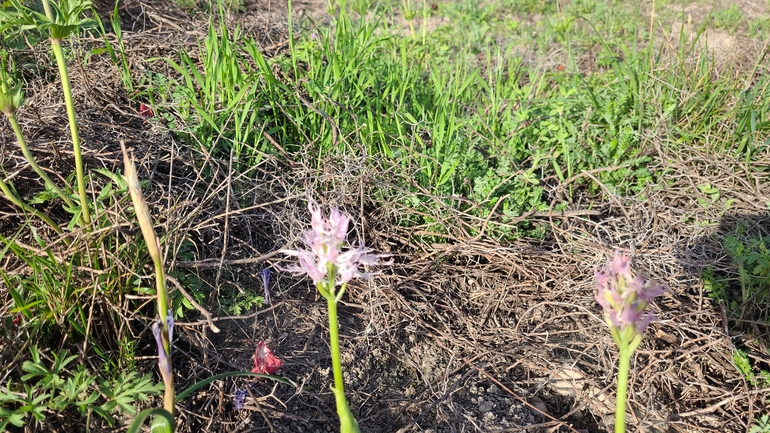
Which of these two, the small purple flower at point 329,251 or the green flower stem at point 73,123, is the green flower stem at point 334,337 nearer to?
the small purple flower at point 329,251

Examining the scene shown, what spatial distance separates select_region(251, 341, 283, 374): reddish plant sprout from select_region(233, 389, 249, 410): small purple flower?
10cm

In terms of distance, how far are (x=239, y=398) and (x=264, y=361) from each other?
0.14 meters

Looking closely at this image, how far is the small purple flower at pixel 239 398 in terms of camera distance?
1747mm

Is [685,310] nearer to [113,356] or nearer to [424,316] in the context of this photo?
[424,316]

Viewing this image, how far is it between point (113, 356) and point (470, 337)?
1.18 m

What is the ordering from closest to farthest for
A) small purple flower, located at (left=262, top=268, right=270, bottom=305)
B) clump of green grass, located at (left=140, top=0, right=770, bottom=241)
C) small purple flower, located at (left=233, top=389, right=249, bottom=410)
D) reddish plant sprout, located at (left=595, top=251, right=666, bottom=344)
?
reddish plant sprout, located at (left=595, top=251, right=666, bottom=344)
small purple flower, located at (left=233, top=389, right=249, bottom=410)
small purple flower, located at (left=262, top=268, right=270, bottom=305)
clump of green grass, located at (left=140, top=0, right=770, bottom=241)

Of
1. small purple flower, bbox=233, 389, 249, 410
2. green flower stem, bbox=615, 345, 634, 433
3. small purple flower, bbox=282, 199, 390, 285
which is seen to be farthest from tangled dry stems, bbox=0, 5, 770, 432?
small purple flower, bbox=282, 199, 390, 285

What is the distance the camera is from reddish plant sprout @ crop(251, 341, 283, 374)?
6.10ft

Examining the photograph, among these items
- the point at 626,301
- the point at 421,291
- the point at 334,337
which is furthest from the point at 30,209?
the point at 626,301

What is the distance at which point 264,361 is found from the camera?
1.86 meters

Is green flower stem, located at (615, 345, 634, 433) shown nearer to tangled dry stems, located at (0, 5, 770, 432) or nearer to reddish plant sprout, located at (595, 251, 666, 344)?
reddish plant sprout, located at (595, 251, 666, 344)

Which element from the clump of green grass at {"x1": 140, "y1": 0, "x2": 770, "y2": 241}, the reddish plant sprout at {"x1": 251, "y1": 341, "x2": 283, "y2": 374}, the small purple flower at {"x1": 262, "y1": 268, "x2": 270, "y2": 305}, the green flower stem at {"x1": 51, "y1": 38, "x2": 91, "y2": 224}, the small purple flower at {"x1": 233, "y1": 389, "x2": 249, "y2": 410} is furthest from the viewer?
the clump of green grass at {"x1": 140, "y1": 0, "x2": 770, "y2": 241}

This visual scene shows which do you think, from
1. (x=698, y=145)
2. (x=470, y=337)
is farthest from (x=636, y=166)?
(x=470, y=337)

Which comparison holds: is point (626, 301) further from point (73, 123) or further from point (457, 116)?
point (457, 116)
